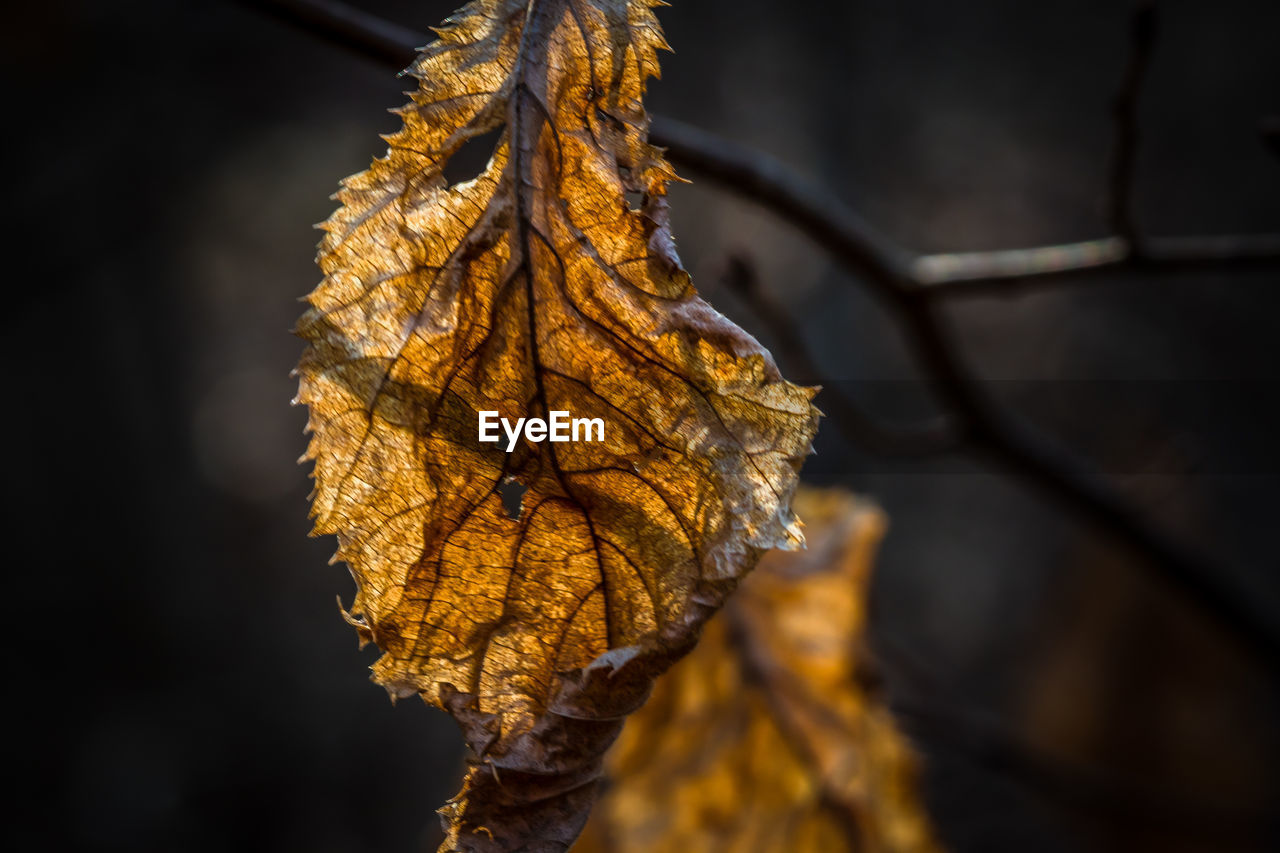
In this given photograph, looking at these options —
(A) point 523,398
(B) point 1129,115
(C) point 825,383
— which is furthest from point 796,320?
(A) point 523,398

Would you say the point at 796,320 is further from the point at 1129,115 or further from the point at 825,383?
the point at 1129,115

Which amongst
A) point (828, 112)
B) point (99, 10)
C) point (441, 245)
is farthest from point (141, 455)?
point (441, 245)

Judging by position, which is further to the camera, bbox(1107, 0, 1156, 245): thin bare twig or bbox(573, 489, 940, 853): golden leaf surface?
bbox(573, 489, 940, 853): golden leaf surface

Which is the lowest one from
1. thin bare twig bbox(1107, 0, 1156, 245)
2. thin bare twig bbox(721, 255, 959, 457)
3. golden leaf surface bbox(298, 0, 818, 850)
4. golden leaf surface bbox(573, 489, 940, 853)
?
golden leaf surface bbox(573, 489, 940, 853)

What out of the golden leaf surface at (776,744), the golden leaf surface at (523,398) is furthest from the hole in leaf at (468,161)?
the golden leaf surface at (523,398)

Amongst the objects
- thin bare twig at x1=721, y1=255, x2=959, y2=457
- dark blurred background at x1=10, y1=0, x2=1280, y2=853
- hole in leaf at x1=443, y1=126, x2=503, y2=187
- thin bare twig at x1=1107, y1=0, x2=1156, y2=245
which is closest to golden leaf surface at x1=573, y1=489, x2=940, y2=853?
thin bare twig at x1=721, y1=255, x2=959, y2=457

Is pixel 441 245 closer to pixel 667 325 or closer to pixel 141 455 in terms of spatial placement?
pixel 667 325

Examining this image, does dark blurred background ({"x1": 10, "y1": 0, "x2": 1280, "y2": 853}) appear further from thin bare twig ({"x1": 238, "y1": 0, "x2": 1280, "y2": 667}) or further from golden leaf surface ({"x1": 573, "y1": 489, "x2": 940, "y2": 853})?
golden leaf surface ({"x1": 573, "y1": 489, "x2": 940, "y2": 853})
